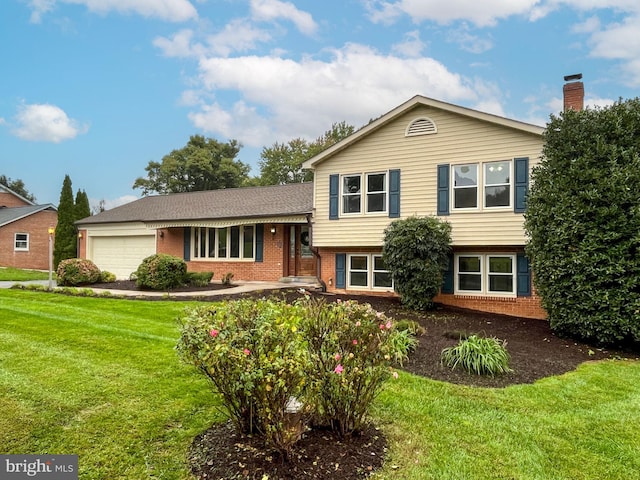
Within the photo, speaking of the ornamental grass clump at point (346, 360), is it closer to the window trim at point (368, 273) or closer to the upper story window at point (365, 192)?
the upper story window at point (365, 192)

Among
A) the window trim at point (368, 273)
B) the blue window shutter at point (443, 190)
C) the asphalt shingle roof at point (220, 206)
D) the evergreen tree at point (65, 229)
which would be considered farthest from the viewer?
the evergreen tree at point (65, 229)

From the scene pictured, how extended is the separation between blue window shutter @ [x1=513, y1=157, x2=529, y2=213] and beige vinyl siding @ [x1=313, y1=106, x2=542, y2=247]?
163 millimetres

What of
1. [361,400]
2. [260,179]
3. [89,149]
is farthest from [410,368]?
[260,179]

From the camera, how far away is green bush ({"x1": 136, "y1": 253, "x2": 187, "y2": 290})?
13695 mm

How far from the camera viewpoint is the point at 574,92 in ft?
38.0

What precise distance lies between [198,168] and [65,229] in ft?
57.7

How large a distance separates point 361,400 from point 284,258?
13.0 metres

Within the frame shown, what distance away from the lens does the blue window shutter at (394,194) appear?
12.5 meters

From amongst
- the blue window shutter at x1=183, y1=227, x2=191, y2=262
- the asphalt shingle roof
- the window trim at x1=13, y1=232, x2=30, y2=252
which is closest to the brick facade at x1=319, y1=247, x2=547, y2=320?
the asphalt shingle roof

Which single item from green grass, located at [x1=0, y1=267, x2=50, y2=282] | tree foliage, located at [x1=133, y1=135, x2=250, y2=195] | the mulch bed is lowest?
the mulch bed

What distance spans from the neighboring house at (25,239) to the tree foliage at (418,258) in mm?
25596

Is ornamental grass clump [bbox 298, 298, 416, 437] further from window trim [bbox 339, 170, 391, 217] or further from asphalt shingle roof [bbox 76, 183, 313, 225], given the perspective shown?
asphalt shingle roof [bbox 76, 183, 313, 225]

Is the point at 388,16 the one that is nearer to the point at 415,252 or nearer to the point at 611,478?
the point at 415,252

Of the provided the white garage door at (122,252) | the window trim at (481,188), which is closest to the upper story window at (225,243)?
the white garage door at (122,252)
